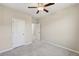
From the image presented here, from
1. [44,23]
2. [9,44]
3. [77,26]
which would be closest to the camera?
[77,26]

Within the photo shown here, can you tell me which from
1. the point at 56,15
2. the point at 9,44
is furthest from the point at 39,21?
the point at 9,44

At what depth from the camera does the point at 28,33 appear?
520cm

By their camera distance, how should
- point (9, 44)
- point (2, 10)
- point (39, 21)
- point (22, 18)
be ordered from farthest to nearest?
1. point (39, 21)
2. point (22, 18)
3. point (9, 44)
4. point (2, 10)

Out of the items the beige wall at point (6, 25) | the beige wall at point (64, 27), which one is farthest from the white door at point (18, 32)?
the beige wall at point (64, 27)

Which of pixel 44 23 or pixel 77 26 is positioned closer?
pixel 77 26

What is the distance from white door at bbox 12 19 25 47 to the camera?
416 centimetres

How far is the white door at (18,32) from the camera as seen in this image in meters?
4.16

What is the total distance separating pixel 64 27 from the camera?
12.8ft

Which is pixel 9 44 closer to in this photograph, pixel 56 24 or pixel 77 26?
pixel 56 24

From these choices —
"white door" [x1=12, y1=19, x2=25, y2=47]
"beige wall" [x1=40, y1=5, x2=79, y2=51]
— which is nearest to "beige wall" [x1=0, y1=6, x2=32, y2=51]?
"white door" [x1=12, y1=19, x2=25, y2=47]

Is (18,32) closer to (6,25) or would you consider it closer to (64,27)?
(6,25)

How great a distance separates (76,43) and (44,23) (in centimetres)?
301

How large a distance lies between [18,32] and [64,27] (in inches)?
97.6

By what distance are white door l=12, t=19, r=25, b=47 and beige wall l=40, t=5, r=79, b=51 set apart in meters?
1.71
